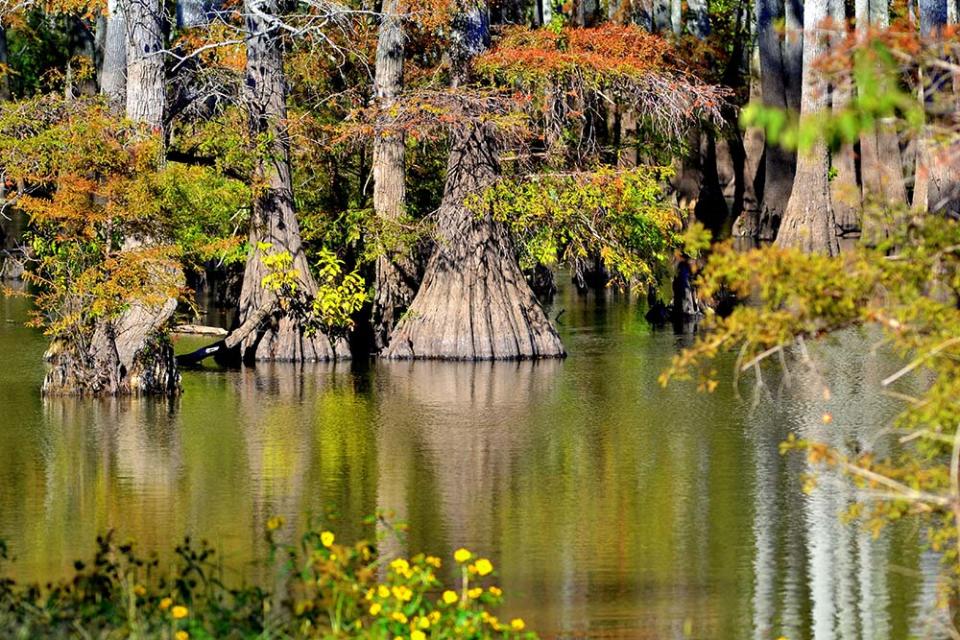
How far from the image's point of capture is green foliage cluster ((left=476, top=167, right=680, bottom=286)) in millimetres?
22938

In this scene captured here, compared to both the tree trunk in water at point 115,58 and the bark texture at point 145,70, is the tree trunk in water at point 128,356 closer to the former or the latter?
the bark texture at point 145,70

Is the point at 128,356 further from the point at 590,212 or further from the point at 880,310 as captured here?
the point at 880,310

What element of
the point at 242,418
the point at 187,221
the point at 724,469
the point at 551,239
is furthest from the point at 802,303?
the point at 551,239

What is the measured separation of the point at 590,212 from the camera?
23.2m

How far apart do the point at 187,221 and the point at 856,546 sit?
9.88m

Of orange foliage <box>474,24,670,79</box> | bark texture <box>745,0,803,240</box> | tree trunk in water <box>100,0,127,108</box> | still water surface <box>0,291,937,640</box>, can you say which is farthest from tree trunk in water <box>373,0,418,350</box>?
bark texture <box>745,0,803,240</box>

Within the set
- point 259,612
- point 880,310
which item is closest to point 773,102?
point 880,310

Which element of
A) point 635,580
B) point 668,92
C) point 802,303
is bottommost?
point 635,580

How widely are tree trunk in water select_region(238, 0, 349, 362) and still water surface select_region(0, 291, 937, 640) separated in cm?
45

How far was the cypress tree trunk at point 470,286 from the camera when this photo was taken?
23.1 metres

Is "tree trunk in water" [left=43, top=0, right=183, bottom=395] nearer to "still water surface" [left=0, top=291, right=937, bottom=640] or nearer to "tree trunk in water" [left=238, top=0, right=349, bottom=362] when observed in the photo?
"still water surface" [left=0, top=291, right=937, bottom=640]

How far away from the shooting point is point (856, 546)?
40.6ft

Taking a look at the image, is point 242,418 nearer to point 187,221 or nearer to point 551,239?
point 187,221

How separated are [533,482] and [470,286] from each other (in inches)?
315
